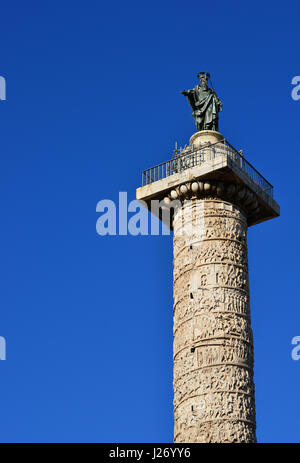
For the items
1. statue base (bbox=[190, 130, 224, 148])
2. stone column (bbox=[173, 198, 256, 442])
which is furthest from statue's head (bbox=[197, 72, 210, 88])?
stone column (bbox=[173, 198, 256, 442])

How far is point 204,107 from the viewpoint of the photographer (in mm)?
18297

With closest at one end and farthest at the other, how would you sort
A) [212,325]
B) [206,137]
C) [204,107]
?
[212,325] < [206,137] < [204,107]

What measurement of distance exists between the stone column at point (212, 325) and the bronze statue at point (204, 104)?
6.58ft

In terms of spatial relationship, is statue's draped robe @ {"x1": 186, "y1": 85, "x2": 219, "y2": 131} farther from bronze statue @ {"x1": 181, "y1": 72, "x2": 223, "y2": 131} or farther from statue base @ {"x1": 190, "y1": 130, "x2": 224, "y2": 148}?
statue base @ {"x1": 190, "y1": 130, "x2": 224, "y2": 148}

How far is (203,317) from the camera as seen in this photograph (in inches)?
611

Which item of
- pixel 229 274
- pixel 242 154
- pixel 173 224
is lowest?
pixel 229 274

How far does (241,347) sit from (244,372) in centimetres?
43

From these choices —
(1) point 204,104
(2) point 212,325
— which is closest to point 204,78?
(1) point 204,104

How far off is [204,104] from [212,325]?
4.99 m

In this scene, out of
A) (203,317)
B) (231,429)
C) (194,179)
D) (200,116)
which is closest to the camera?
(231,429)

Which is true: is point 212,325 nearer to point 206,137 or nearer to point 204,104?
point 206,137
